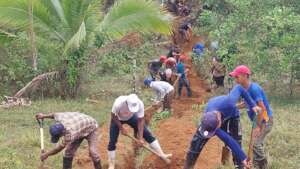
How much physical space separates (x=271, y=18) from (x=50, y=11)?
189 inches

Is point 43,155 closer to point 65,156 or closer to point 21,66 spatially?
point 65,156

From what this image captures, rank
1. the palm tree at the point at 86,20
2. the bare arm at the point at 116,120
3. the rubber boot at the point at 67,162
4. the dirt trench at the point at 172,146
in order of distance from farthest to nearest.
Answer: the palm tree at the point at 86,20 < the dirt trench at the point at 172,146 < the bare arm at the point at 116,120 < the rubber boot at the point at 67,162

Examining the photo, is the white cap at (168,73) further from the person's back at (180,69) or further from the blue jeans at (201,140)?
the blue jeans at (201,140)

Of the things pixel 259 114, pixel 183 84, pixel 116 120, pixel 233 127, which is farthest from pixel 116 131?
pixel 183 84

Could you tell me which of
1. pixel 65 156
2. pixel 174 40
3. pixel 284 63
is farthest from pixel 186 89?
pixel 65 156

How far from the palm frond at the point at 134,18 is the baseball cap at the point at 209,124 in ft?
19.0

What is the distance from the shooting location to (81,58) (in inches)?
506

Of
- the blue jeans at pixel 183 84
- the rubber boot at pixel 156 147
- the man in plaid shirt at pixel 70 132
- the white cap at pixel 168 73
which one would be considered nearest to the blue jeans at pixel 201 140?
the rubber boot at pixel 156 147

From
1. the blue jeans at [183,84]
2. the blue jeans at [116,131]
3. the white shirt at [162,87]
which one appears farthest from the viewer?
the blue jeans at [183,84]

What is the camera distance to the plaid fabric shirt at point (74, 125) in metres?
7.06

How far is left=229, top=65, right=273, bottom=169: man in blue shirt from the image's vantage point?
6910 mm

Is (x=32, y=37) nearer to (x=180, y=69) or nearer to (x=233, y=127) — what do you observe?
(x=180, y=69)

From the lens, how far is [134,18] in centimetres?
1233

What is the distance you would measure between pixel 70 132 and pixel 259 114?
235 cm
